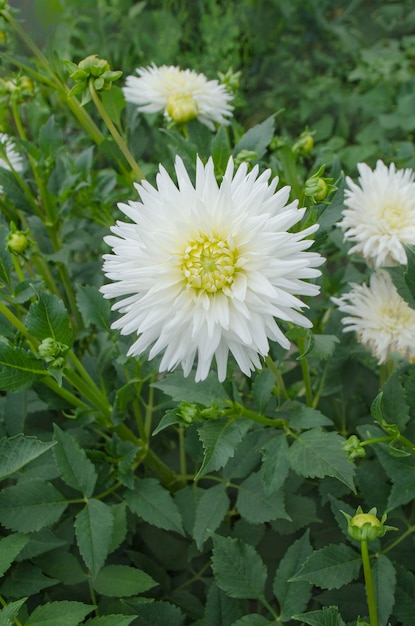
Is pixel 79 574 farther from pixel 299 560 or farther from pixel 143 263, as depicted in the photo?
pixel 143 263

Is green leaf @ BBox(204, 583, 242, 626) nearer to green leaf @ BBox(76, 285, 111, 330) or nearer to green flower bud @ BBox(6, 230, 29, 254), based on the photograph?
green leaf @ BBox(76, 285, 111, 330)

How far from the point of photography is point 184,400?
0.88m

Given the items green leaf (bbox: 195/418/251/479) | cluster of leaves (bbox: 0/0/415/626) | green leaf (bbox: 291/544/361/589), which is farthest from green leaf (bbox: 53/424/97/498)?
green leaf (bbox: 291/544/361/589)

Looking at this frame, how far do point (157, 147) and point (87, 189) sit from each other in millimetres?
1059

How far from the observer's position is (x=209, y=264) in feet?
2.46

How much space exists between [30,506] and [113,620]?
8.7 inches

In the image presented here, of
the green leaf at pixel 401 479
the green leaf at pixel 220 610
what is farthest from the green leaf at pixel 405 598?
the green leaf at pixel 220 610

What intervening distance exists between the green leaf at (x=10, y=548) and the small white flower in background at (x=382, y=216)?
0.68 m

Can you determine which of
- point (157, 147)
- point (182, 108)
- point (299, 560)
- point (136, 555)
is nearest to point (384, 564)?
point (299, 560)

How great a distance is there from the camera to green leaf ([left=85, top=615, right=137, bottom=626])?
83cm

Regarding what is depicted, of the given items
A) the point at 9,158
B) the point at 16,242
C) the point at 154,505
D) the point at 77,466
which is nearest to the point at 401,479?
the point at 154,505

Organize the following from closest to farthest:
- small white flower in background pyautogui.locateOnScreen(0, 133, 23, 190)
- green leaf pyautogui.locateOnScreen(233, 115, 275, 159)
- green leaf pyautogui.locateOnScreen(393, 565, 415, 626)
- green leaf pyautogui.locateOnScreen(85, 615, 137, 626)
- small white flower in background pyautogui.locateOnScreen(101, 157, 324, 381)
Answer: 1. small white flower in background pyautogui.locateOnScreen(101, 157, 324, 381)
2. green leaf pyautogui.locateOnScreen(85, 615, 137, 626)
3. green leaf pyautogui.locateOnScreen(393, 565, 415, 626)
4. green leaf pyautogui.locateOnScreen(233, 115, 275, 159)
5. small white flower in background pyautogui.locateOnScreen(0, 133, 23, 190)

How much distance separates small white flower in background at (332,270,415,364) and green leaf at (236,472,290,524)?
0.28 meters

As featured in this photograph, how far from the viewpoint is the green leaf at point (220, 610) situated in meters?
0.96
